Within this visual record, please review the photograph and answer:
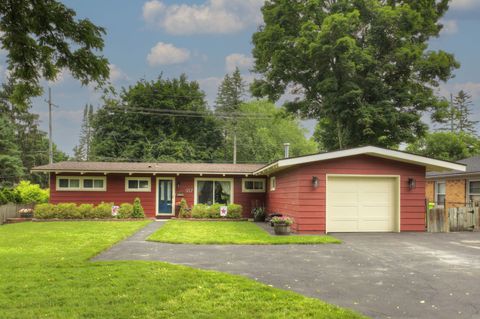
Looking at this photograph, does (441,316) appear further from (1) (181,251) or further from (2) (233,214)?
(2) (233,214)

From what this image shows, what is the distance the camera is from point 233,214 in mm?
20359

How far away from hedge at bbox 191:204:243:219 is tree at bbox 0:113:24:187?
2202 cm

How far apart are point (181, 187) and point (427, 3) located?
1979cm

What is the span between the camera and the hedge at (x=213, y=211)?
66.0 feet

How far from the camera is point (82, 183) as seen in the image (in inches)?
832

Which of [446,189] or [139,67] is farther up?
[139,67]

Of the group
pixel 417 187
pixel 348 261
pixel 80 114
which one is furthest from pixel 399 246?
pixel 80 114

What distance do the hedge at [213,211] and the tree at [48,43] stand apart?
13.5m

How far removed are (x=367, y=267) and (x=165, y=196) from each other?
15011 millimetres

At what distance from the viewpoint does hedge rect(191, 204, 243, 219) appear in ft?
66.0

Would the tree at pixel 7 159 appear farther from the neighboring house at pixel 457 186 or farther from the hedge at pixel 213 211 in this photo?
the neighboring house at pixel 457 186

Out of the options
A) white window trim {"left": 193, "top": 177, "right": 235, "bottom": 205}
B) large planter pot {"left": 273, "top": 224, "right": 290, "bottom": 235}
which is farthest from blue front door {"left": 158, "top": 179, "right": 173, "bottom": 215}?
large planter pot {"left": 273, "top": 224, "right": 290, "bottom": 235}

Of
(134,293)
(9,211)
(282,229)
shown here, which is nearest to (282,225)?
(282,229)

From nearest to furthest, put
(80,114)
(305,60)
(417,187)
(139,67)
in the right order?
(417,187) < (305,60) < (139,67) < (80,114)
